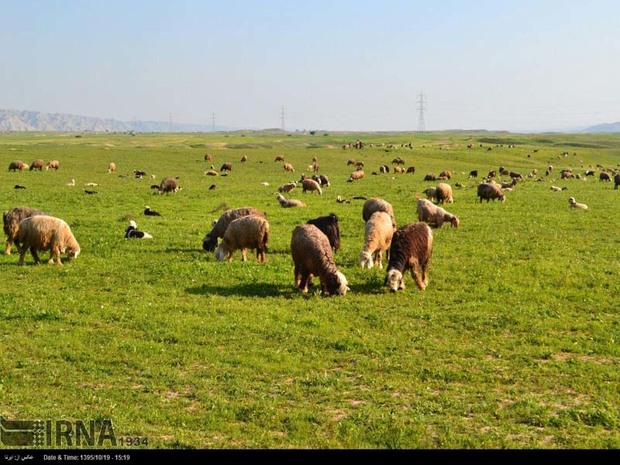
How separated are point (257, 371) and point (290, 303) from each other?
4.41 meters

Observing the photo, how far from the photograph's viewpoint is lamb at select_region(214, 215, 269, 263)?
20.0 meters

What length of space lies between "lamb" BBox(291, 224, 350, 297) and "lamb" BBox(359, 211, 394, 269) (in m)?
2.24

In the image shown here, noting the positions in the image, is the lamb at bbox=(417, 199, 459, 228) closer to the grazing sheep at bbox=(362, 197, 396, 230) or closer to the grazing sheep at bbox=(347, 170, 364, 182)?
the grazing sheep at bbox=(362, 197, 396, 230)

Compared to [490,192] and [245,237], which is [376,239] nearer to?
[245,237]

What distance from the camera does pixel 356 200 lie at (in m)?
38.5

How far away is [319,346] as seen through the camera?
12.4 m

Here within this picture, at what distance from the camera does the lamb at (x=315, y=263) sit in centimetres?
1593

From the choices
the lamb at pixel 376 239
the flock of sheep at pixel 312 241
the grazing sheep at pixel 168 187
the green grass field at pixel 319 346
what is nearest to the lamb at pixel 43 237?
the flock of sheep at pixel 312 241

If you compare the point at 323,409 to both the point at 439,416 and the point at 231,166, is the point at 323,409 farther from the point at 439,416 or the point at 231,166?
the point at 231,166

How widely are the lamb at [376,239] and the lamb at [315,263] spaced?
2.24 m

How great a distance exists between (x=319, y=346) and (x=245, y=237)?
8.46 meters

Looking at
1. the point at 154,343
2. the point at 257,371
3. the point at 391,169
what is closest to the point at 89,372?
the point at 154,343

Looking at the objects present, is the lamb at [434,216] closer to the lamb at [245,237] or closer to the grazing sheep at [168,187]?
the lamb at [245,237]

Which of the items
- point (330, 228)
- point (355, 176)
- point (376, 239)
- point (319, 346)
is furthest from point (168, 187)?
point (319, 346)
